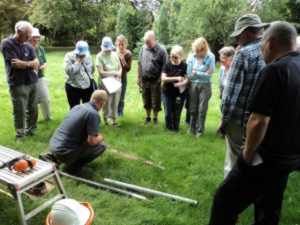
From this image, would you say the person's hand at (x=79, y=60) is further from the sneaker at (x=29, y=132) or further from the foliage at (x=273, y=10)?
the foliage at (x=273, y=10)

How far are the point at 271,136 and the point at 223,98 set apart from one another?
121 centimetres

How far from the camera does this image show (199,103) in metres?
7.36

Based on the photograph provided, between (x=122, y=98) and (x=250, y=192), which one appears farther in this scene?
(x=122, y=98)

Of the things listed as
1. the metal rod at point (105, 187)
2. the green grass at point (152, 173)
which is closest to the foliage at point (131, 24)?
the green grass at point (152, 173)

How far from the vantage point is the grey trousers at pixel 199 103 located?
23.9ft

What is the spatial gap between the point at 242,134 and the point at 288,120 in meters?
1.19

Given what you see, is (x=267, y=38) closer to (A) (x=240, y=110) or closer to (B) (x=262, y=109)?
(B) (x=262, y=109)

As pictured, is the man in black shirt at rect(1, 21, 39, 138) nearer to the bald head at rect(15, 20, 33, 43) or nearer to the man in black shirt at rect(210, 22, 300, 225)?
the bald head at rect(15, 20, 33, 43)

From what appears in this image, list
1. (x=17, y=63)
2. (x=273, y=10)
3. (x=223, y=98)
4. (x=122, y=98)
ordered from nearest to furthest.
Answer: (x=223, y=98) < (x=17, y=63) < (x=122, y=98) < (x=273, y=10)

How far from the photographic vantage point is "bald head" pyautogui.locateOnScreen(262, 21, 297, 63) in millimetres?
2975

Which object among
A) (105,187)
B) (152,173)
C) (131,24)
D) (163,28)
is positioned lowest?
(163,28)

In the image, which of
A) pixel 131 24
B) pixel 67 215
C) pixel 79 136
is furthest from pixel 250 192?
pixel 131 24

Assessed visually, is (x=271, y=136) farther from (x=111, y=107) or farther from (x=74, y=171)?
(x=111, y=107)

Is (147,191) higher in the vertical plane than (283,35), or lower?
lower
